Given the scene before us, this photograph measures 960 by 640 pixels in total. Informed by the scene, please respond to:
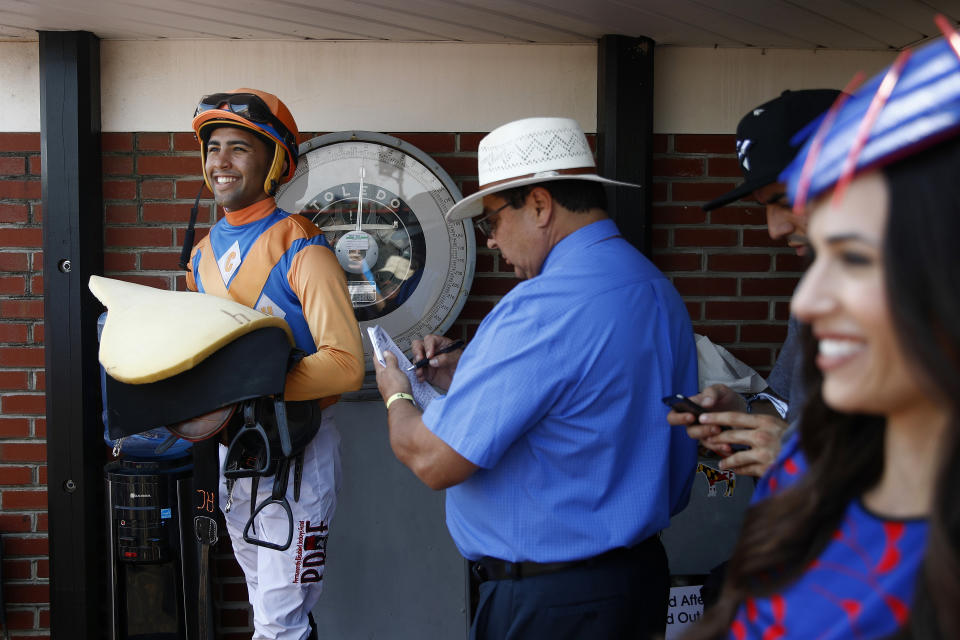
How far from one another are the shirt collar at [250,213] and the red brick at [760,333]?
1.85 m

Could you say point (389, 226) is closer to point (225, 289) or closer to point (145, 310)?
point (225, 289)

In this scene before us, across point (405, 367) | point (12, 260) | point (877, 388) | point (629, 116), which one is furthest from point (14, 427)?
point (877, 388)

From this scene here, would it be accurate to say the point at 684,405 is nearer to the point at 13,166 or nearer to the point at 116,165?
the point at 116,165

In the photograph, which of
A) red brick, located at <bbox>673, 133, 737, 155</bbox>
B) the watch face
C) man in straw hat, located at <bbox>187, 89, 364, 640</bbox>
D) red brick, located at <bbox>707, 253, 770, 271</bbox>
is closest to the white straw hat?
man in straw hat, located at <bbox>187, 89, 364, 640</bbox>

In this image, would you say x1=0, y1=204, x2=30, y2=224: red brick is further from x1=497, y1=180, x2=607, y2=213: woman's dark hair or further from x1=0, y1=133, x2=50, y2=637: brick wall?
x1=497, y1=180, x2=607, y2=213: woman's dark hair

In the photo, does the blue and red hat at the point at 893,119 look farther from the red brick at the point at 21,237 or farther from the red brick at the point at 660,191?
the red brick at the point at 21,237

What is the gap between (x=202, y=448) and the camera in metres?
2.39

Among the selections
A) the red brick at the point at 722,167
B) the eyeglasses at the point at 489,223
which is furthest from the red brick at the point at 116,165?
the red brick at the point at 722,167

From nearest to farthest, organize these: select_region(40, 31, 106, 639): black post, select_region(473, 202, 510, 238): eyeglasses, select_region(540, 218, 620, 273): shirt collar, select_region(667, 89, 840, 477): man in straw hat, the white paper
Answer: select_region(667, 89, 840, 477): man in straw hat → select_region(540, 218, 620, 273): shirt collar → select_region(473, 202, 510, 238): eyeglasses → the white paper → select_region(40, 31, 106, 639): black post

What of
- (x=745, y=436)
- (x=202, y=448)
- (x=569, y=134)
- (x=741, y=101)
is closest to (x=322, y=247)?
(x=202, y=448)

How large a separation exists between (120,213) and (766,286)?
247 centimetres

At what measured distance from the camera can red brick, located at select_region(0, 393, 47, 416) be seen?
2.99 meters

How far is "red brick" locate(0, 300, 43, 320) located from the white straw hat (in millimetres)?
1903

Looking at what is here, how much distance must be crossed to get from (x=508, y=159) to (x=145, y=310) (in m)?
1.01
